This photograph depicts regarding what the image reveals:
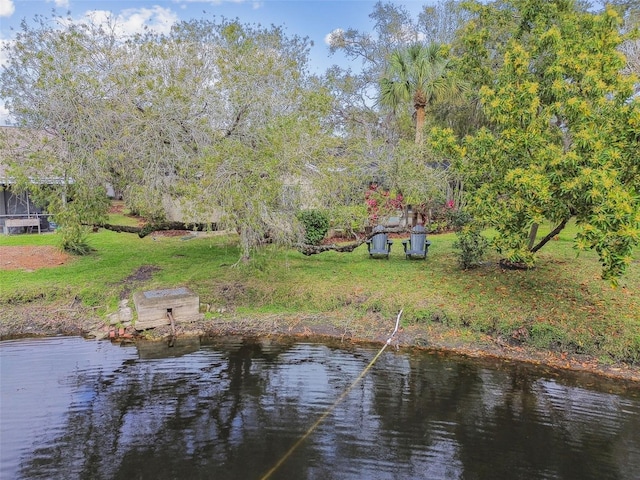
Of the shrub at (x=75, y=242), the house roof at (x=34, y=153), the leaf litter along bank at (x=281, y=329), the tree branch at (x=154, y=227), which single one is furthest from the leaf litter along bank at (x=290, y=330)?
the house roof at (x=34, y=153)

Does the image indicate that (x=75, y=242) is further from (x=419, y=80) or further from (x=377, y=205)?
(x=419, y=80)

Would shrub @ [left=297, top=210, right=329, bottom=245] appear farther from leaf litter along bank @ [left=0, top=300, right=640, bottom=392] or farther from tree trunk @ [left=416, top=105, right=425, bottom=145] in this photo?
tree trunk @ [left=416, top=105, right=425, bottom=145]

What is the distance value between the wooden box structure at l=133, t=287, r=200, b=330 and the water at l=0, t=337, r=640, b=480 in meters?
0.86

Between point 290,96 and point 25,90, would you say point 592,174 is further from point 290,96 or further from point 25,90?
point 25,90

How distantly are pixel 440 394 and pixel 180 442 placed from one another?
3.40 m

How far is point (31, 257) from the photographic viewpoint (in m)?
10.6

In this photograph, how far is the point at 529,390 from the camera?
19.4ft

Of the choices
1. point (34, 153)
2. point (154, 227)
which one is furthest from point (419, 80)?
point (34, 153)

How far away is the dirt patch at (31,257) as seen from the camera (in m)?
9.91

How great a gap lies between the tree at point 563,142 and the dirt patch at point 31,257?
9.40 metres

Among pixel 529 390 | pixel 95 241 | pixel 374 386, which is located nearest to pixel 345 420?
pixel 374 386

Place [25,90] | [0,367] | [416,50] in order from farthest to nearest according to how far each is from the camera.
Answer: [416,50]
[25,90]
[0,367]

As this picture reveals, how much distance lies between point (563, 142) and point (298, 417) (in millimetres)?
6896

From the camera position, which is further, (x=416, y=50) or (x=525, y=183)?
(x=416, y=50)
